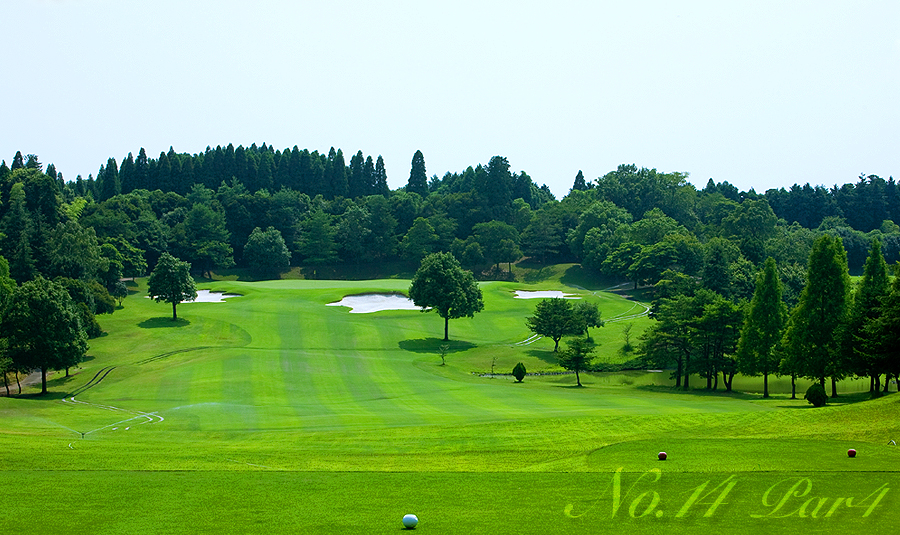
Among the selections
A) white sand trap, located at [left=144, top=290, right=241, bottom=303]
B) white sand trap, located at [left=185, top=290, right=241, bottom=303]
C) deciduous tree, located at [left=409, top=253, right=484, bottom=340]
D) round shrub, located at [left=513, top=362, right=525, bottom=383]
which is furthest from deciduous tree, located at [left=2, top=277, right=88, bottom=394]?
white sand trap, located at [left=185, top=290, right=241, bottom=303]

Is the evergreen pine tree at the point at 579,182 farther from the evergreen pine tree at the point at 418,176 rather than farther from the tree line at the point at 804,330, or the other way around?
the tree line at the point at 804,330

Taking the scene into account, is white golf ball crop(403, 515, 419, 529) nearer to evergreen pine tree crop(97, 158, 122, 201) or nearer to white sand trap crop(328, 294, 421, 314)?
white sand trap crop(328, 294, 421, 314)

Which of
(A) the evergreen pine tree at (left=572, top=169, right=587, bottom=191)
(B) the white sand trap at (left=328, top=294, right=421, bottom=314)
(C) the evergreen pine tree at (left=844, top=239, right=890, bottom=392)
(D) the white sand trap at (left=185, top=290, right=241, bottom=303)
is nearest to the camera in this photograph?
(C) the evergreen pine tree at (left=844, top=239, right=890, bottom=392)

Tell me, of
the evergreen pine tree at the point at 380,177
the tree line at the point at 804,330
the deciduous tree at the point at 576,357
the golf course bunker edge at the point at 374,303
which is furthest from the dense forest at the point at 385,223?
the golf course bunker edge at the point at 374,303

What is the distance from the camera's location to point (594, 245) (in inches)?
4451

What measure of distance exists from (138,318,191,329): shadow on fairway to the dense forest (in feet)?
14.1

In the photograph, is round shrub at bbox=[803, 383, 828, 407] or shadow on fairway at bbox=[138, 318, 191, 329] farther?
shadow on fairway at bbox=[138, 318, 191, 329]

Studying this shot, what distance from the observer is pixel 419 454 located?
74.0 ft

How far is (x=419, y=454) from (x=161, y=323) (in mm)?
52604

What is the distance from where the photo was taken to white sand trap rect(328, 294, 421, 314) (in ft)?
272

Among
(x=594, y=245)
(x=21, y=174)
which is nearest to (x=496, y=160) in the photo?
(x=594, y=245)

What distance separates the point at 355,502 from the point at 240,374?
113 feet

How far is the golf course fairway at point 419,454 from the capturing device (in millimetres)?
14266

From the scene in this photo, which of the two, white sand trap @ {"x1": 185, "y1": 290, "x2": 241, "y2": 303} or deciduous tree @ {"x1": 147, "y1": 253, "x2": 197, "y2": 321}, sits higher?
deciduous tree @ {"x1": 147, "y1": 253, "x2": 197, "y2": 321}
